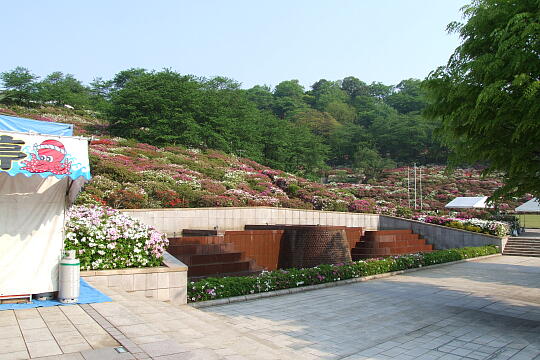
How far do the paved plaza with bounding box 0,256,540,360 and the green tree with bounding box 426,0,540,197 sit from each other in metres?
3.01

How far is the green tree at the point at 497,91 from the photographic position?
7.15 meters

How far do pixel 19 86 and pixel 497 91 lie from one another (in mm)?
53344

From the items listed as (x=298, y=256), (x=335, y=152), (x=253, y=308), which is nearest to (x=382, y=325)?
(x=253, y=308)

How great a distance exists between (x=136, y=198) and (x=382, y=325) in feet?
38.4

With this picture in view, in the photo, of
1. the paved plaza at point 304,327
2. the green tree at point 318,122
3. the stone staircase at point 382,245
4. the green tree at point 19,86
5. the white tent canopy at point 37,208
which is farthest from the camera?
the green tree at point 318,122

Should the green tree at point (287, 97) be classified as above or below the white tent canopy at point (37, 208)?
above

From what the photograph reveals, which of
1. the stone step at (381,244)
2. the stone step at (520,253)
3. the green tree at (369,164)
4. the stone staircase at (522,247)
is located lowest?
the stone step at (520,253)

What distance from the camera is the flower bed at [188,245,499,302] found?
31.3 feet

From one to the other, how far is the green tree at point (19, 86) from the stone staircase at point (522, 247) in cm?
4618

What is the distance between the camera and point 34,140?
6.25 metres

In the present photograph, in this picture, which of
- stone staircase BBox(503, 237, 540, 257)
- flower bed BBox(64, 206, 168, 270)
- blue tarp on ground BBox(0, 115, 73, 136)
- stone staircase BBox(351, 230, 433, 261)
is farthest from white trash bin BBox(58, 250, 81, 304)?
stone staircase BBox(503, 237, 540, 257)

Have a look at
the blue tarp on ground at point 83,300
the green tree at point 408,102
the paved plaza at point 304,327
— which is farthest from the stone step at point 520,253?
the green tree at point 408,102

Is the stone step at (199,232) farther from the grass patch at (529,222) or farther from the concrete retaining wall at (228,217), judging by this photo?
the grass patch at (529,222)

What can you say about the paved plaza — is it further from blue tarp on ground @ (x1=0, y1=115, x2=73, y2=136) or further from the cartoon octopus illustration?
blue tarp on ground @ (x1=0, y1=115, x2=73, y2=136)
